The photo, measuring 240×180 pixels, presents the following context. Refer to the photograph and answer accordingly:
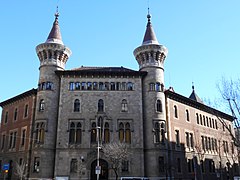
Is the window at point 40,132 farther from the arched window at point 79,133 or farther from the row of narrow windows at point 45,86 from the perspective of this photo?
the row of narrow windows at point 45,86

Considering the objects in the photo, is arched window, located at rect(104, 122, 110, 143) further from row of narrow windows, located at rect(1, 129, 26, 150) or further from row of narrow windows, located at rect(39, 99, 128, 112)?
row of narrow windows, located at rect(1, 129, 26, 150)

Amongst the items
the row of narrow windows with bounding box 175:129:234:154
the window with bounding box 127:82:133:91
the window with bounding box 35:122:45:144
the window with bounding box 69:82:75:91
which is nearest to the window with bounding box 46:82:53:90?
the window with bounding box 69:82:75:91

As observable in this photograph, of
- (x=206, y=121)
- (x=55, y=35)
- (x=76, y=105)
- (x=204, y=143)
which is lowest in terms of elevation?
(x=204, y=143)

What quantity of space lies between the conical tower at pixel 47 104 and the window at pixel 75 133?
93.6 inches

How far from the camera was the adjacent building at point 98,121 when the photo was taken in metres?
34.5

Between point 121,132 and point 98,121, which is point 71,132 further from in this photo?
point 121,132

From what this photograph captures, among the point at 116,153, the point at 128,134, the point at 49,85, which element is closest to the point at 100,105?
the point at 128,134

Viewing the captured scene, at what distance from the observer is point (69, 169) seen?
33.8 meters

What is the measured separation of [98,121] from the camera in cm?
3588

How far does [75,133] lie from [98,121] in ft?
11.5

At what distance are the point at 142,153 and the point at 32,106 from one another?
18.3 metres

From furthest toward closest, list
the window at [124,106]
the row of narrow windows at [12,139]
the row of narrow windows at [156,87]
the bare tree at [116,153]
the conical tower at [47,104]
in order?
the row of narrow windows at [12,139] → the row of narrow windows at [156,87] → the window at [124,106] → the conical tower at [47,104] → the bare tree at [116,153]

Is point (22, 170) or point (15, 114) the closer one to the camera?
point (22, 170)

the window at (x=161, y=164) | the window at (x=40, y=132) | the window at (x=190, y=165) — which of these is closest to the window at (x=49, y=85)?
the window at (x=40, y=132)
